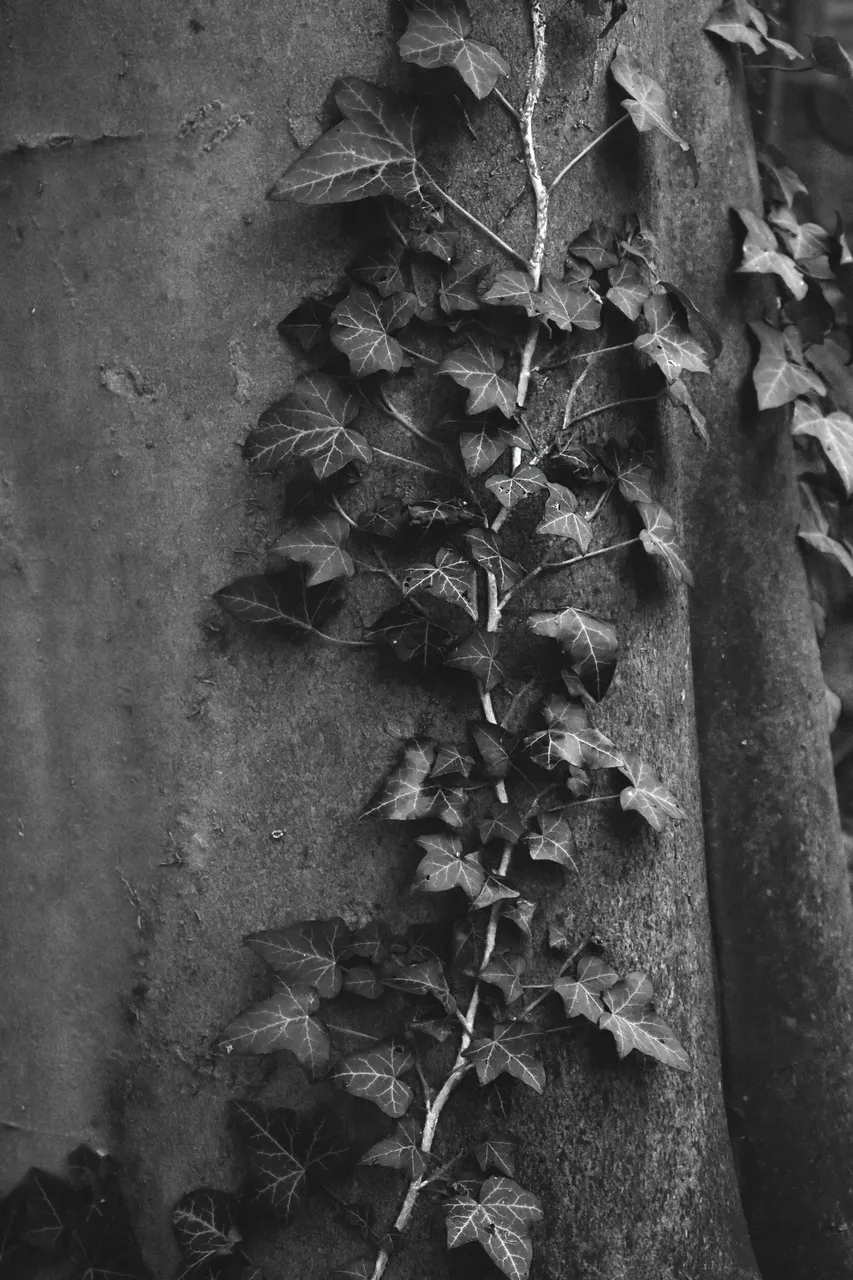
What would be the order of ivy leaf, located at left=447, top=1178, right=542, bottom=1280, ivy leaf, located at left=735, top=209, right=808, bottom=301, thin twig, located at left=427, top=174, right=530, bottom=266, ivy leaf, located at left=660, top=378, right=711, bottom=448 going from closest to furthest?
ivy leaf, located at left=447, top=1178, right=542, bottom=1280, thin twig, located at left=427, top=174, right=530, bottom=266, ivy leaf, located at left=660, top=378, right=711, bottom=448, ivy leaf, located at left=735, top=209, right=808, bottom=301

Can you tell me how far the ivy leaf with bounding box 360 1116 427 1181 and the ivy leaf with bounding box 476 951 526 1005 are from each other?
0.68 ft

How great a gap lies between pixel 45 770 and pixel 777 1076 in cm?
134

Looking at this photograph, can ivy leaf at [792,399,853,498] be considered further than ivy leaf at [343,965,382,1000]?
Yes

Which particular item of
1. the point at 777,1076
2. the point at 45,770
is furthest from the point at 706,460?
the point at 45,770

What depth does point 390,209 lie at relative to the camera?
57.1 inches

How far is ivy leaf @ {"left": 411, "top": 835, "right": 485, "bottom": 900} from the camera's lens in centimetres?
141

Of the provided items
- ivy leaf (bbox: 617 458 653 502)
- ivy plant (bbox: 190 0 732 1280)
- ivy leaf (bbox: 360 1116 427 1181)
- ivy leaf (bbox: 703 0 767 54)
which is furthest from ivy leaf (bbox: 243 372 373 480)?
ivy leaf (bbox: 703 0 767 54)

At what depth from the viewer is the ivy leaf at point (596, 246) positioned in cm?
154

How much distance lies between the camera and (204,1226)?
149 cm

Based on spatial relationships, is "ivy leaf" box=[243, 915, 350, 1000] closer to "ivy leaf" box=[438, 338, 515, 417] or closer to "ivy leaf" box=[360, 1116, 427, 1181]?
"ivy leaf" box=[360, 1116, 427, 1181]

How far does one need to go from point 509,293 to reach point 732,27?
Answer: 0.94 meters

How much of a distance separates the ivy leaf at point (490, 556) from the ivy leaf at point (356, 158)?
0.44m

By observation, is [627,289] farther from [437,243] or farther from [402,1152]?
[402,1152]

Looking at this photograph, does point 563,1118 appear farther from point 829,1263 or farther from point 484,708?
point 829,1263
